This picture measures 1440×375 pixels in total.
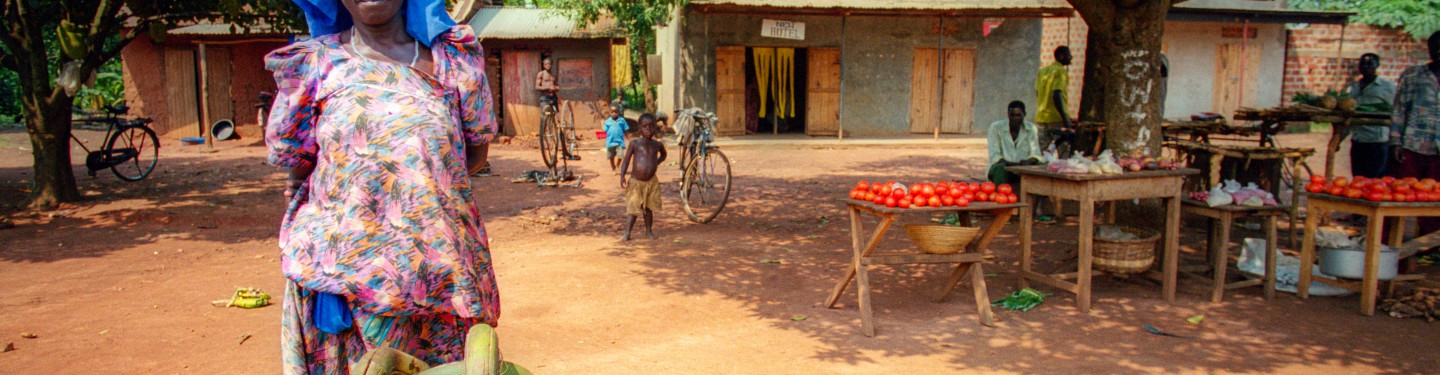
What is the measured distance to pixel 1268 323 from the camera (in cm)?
507

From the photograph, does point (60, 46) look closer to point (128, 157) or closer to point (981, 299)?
point (128, 157)

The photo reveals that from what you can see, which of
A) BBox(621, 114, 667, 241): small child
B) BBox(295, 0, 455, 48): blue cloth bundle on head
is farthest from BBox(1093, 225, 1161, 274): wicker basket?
BBox(295, 0, 455, 48): blue cloth bundle on head

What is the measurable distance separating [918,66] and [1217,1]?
7071mm

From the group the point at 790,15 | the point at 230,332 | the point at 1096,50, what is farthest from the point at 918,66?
the point at 230,332

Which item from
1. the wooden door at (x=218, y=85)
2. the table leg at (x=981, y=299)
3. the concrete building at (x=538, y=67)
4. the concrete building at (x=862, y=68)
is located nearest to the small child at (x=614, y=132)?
the concrete building at (x=862, y=68)

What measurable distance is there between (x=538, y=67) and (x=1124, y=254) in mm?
14789

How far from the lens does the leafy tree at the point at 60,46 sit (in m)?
9.04

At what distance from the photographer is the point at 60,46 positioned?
9289 mm

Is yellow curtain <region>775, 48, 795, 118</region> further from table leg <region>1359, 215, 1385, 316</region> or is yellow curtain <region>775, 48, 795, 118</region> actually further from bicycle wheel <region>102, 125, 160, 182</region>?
table leg <region>1359, 215, 1385, 316</region>

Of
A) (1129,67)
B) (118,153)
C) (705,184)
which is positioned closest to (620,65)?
(118,153)

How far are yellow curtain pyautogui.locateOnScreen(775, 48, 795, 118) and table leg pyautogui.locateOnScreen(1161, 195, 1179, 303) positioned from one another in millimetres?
12466

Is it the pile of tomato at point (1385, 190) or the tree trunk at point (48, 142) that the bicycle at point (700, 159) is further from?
the tree trunk at point (48, 142)

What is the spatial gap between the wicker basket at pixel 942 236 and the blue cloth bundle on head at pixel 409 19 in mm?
3333

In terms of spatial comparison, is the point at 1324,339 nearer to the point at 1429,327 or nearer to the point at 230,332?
the point at 1429,327
